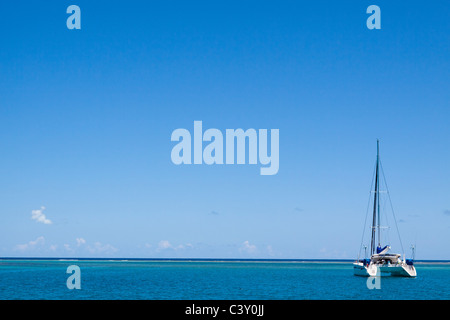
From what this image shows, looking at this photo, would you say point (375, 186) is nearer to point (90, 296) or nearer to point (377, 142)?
point (377, 142)

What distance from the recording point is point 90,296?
2311 inches
